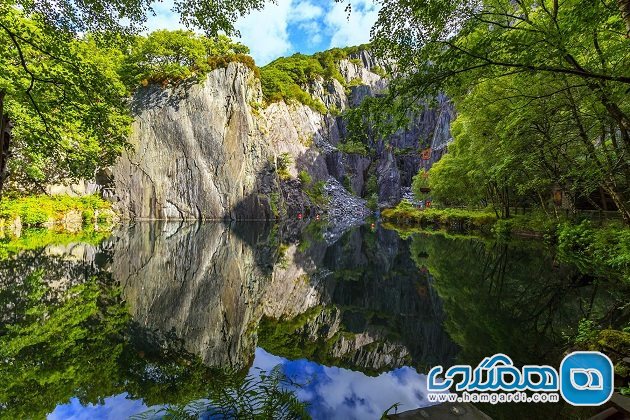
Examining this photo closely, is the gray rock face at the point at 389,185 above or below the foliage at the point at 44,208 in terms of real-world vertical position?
above

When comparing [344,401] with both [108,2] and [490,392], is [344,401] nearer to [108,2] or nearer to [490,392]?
[490,392]

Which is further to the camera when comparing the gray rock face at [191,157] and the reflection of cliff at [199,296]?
the gray rock face at [191,157]

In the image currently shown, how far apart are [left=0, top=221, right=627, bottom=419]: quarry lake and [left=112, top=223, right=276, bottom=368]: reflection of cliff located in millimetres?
41

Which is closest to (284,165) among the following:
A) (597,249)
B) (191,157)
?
(191,157)

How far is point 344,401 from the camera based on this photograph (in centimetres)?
423

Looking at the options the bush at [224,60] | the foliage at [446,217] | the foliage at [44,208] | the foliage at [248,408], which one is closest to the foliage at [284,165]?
the bush at [224,60]

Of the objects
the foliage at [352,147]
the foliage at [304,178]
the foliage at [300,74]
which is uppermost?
the foliage at [300,74]

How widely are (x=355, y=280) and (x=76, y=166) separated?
8.48 meters

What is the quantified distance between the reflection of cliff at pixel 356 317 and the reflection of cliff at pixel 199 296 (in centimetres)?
53

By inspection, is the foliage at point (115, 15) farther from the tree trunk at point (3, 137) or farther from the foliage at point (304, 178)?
the foliage at point (304, 178)

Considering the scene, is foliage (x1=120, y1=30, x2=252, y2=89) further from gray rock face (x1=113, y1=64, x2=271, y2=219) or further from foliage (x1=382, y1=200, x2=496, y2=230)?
foliage (x1=382, y1=200, x2=496, y2=230)

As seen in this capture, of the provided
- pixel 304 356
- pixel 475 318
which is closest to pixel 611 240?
pixel 475 318

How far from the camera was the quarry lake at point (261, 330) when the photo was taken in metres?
4.02

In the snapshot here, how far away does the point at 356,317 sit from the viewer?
292 inches
